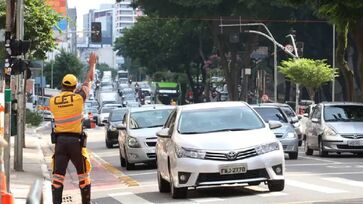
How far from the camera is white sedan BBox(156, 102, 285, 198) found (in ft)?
44.4

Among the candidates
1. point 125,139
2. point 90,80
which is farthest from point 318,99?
point 90,80

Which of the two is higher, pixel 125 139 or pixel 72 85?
pixel 72 85

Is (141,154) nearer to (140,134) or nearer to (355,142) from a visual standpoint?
(140,134)

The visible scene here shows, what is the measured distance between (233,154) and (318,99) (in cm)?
5941

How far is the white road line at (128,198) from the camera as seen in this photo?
14008 mm

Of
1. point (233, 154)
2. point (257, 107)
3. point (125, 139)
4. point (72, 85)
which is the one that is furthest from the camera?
point (257, 107)

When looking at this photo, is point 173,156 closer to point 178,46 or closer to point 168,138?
point 168,138

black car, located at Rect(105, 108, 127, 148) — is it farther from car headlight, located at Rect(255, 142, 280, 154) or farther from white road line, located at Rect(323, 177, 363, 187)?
car headlight, located at Rect(255, 142, 280, 154)

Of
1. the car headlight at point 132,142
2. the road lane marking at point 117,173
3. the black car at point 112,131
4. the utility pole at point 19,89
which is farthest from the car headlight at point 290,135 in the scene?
the black car at point 112,131

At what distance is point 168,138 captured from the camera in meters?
14.8

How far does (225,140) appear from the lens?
13.7 m

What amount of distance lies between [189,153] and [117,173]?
26.4ft

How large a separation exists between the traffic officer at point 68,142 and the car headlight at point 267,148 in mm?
3031

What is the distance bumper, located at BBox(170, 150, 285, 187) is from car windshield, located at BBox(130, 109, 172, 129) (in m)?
9.15
